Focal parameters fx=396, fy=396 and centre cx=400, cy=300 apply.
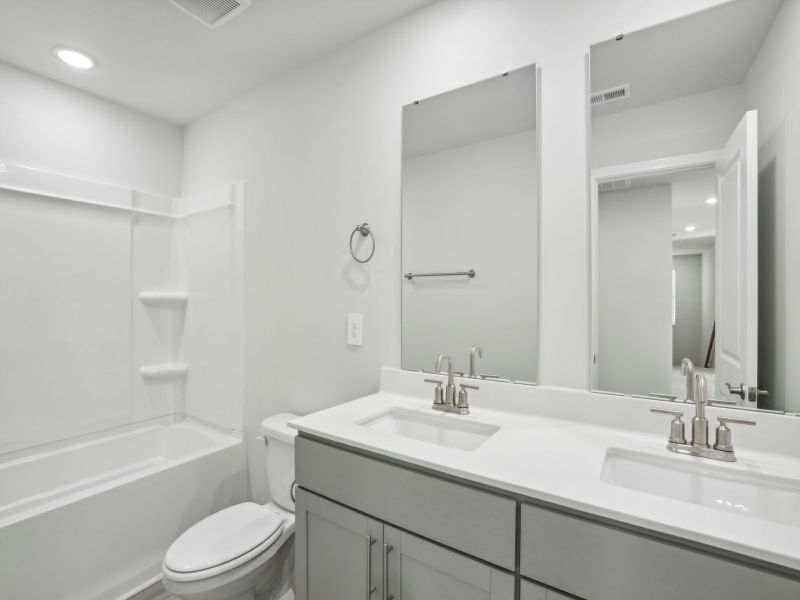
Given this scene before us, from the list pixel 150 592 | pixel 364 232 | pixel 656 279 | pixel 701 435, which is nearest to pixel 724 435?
pixel 701 435

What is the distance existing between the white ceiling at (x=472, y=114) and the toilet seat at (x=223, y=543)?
5.45 ft

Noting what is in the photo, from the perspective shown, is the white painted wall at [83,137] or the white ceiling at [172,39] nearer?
the white ceiling at [172,39]

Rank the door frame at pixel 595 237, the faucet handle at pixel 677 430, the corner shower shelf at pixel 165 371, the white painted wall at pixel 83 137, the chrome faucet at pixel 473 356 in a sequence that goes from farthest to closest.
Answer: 1. the corner shower shelf at pixel 165 371
2. the white painted wall at pixel 83 137
3. the chrome faucet at pixel 473 356
4. the door frame at pixel 595 237
5. the faucet handle at pixel 677 430

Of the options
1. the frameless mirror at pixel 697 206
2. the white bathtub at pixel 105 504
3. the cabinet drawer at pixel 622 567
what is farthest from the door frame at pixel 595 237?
the white bathtub at pixel 105 504

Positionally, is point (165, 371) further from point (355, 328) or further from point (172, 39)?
point (172, 39)

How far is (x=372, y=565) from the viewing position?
1.10 metres

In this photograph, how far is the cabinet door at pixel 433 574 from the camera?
0.90m

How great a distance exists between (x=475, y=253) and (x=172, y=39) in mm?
1752

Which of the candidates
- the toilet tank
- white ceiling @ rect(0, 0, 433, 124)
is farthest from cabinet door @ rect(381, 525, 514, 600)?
white ceiling @ rect(0, 0, 433, 124)

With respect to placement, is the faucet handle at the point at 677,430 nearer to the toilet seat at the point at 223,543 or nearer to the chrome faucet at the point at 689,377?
the chrome faucet at the point at 689,377

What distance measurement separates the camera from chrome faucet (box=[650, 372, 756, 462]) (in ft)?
3.27

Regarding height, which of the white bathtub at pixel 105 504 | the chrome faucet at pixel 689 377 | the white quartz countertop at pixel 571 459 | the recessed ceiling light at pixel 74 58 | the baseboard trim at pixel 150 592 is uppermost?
the recessed ceiling light at pixel 74 58

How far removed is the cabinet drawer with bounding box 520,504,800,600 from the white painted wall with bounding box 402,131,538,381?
2.12ft

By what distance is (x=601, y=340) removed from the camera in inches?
51.1
